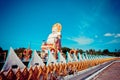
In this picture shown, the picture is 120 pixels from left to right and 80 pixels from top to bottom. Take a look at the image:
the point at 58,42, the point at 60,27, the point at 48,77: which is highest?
the point at 60,27

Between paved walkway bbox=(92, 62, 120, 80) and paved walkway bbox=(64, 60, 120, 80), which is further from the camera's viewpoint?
paved walkway bbox=(92, 62, 120, 80)

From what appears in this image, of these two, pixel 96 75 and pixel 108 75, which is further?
pixel 108 75

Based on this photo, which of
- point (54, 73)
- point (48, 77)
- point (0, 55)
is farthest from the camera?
point (0, 55)

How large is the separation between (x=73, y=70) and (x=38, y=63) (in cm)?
782

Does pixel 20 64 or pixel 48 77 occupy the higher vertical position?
pixel 20 64

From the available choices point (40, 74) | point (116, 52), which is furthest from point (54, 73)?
point (116, 52)

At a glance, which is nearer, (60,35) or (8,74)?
(8,74)

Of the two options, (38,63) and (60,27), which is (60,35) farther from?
(38,63)

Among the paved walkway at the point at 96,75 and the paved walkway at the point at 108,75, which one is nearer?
the paved walkway at the point at 96,75

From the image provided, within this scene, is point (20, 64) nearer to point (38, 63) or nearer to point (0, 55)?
point (38, 63)

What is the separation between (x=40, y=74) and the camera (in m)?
10.9

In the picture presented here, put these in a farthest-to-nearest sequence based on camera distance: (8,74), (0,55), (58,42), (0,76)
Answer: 1. (58,42)
2. (0,55)
3. (8,74)
4. (0,76)

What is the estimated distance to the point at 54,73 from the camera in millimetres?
13336

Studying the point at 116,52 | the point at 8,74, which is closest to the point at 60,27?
the point at 8,74
